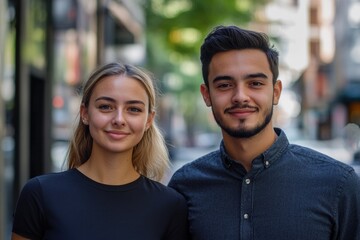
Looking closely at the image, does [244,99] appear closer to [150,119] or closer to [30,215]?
[150,119]

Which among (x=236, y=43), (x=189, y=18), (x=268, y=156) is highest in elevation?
A: (x=189, y=18)

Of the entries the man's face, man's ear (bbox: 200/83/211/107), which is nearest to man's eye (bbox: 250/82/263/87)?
the man's face

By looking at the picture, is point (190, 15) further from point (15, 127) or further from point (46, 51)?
point (15, 127)

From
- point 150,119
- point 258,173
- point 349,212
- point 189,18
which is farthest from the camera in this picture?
point 189,18

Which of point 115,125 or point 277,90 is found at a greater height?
point 277,90

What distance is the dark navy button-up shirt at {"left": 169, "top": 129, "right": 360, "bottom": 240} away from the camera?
268cm

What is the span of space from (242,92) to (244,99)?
0.03 m

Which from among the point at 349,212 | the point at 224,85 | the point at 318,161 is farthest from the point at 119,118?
the point at 349,212

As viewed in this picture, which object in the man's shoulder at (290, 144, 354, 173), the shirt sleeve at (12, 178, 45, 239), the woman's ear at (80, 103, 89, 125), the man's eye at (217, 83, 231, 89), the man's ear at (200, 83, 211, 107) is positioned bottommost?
the shirt sleeve at (12, 178, 45, 239)

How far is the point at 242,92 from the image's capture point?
9.07ft

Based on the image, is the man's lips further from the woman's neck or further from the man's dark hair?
the woman's neck

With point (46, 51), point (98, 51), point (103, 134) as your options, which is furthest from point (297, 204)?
point (98, 51)

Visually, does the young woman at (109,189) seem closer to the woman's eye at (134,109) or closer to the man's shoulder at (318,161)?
the woman's eye at (134,109)

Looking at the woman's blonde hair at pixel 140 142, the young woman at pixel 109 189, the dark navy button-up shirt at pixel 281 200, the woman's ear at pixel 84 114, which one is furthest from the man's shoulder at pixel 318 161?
the woman's ear at pixel 84 114
